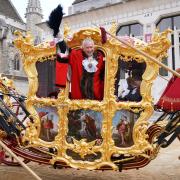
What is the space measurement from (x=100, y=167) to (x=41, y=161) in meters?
1.09

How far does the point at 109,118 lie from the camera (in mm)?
5094

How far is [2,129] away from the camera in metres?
6.17

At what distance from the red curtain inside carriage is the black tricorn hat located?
2018mm

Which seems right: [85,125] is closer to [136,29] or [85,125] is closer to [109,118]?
[109,118]

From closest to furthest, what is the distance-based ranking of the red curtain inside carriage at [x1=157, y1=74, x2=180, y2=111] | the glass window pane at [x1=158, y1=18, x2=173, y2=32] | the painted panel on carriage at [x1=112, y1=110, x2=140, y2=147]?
the red curtain inside carriage at [x1=157, y1=74, x2=180, y2=111]
the painted panel on carriage at [x1=112, y1=110, x2=140, y2=147]
the glass window pane at [x1=158, y1=18, x2=173, y2=32]

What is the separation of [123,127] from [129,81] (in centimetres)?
75

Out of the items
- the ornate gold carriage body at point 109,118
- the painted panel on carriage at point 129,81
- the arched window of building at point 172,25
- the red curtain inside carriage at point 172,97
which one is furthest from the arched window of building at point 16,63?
the red curtain inside carriage at point 172,97

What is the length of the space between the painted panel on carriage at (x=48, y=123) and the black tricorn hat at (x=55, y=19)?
133 centimetres

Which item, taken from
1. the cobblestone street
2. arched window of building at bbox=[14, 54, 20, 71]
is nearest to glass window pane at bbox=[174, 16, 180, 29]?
the cobblestone street

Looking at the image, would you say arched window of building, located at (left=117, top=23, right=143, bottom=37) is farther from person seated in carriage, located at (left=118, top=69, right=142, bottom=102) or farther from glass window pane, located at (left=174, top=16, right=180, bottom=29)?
person seated in carriage, located at (left=118, top=69, right=142, bottom=102)

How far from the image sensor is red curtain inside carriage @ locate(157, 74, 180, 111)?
189 inches

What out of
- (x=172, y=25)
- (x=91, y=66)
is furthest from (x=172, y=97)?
(x=172, y=25)

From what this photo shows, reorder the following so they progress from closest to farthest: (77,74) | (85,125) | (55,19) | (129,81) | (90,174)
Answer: (55,19) < (129,81) < (85,125) < (77,74) < (90,174)

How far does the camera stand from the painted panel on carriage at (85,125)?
5.16 metres
